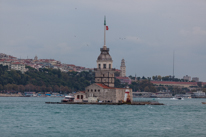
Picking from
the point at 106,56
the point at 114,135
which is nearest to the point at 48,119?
the point at 114,135

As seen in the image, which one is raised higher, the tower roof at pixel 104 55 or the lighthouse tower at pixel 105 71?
the tower roof at pixel 104 55

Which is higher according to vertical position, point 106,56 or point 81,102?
point 106,56

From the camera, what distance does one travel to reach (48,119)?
5444 centimetres

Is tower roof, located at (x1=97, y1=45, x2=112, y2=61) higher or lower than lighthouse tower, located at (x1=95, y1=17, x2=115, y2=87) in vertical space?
higher

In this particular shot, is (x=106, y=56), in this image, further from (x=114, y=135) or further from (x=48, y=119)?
(x=114, y=135)

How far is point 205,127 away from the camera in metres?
47.1

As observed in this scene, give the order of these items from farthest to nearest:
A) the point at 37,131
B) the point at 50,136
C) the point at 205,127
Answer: the point at 205,127 → the point at 37,131 → the point at 50,136

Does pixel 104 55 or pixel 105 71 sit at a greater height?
pixel 104 55

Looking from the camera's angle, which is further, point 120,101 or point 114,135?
point 120,101

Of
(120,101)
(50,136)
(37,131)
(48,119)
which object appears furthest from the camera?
(120,101)

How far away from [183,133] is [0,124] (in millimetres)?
17880

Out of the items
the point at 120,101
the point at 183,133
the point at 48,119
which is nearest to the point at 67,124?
the point at 48,119

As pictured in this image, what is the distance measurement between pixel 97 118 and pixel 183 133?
53.2ft

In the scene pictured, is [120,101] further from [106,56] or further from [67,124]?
A: [67,124]
